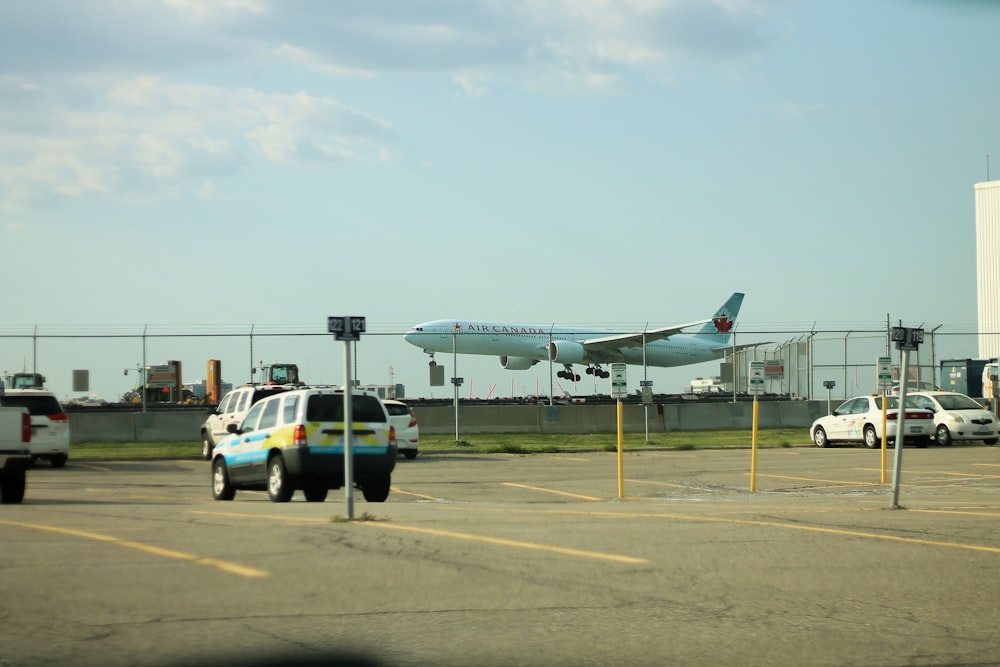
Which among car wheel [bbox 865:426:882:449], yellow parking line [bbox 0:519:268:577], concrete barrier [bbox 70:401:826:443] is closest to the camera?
yellow parking line [bbox 0:519:268:577]

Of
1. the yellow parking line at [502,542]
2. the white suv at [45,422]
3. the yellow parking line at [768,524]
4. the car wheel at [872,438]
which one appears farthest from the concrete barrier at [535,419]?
the yellow parking line at [502,542]

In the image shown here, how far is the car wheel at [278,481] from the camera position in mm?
15570

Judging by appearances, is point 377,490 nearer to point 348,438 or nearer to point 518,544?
point 348,438

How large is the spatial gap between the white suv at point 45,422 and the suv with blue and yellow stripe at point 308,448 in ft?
28.1

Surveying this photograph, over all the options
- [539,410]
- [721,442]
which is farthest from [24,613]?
[539,410]

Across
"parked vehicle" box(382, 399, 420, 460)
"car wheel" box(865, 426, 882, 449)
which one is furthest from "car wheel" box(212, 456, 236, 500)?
"car wheel" box(865, 426, 882, 449)

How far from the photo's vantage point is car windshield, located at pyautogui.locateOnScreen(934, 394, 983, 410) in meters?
31.5

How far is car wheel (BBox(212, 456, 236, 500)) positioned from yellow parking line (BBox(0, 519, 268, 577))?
509cm

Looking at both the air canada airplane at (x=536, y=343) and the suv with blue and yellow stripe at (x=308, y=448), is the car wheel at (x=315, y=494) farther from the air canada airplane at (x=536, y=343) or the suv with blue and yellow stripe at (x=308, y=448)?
the air canada airplane at (x=536, y=343)

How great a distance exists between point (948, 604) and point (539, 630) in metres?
2.85

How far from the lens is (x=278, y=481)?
A: 15703mm

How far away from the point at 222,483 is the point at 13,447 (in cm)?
336

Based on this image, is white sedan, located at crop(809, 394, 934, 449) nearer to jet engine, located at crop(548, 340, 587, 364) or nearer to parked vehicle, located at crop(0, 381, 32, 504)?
jet engine, located at crop(548, 340, 587, 364)

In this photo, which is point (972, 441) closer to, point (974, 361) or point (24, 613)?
point (974, 361)
